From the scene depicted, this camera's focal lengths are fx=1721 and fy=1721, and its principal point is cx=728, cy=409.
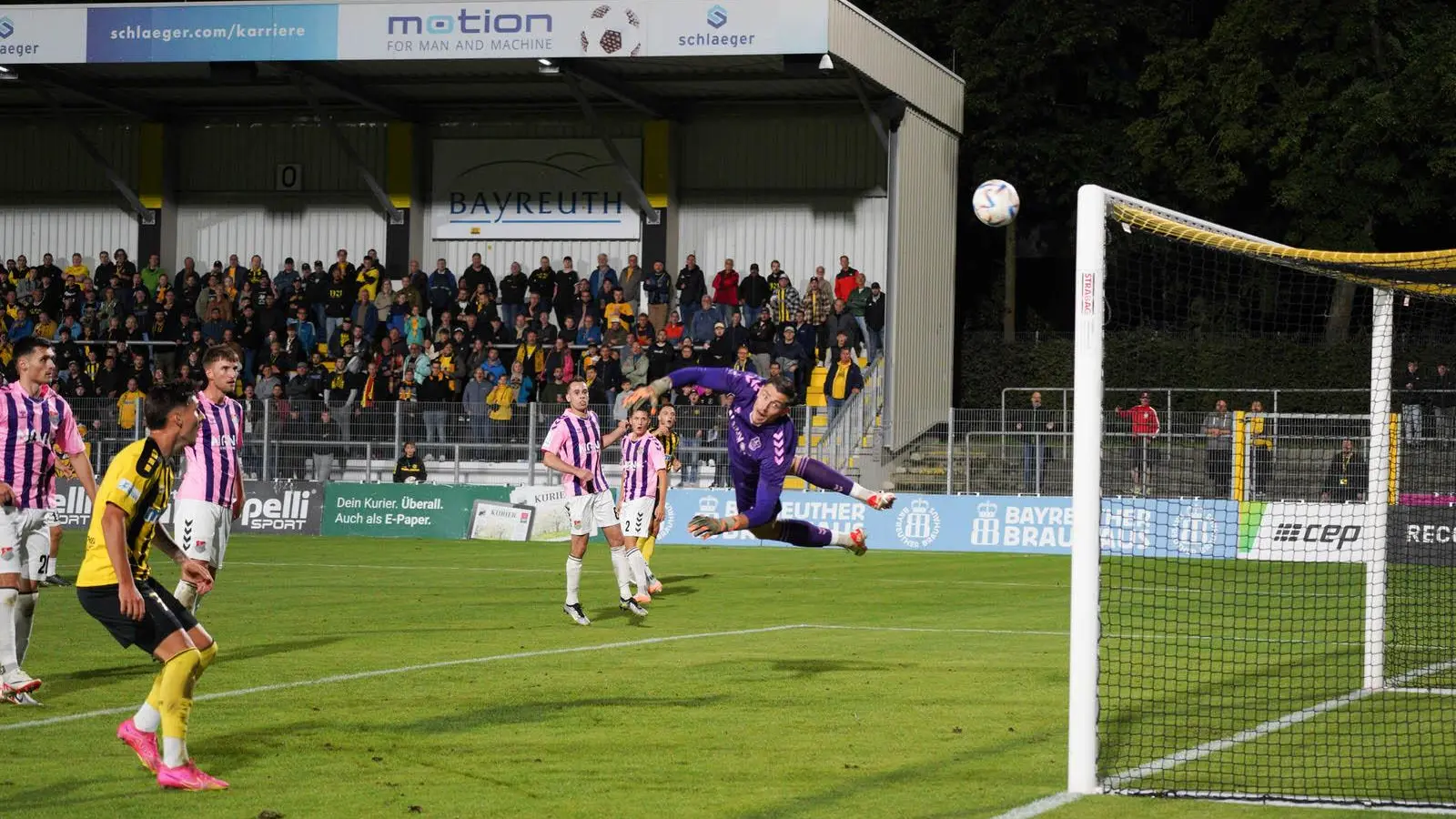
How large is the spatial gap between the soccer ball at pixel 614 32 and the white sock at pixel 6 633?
73.3ft

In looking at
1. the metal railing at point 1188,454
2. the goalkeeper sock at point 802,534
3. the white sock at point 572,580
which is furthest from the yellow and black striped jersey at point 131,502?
the metal railing at point 1188,454

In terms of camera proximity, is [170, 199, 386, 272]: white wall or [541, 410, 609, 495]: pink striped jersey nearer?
[541, 410, 609, 495]: pink striped jersey

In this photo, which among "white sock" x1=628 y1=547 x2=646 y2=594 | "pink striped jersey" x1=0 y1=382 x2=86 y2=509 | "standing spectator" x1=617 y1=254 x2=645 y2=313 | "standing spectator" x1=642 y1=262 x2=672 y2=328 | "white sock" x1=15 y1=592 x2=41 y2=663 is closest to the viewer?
"white sock" x1=15 y1=592 x2=41 y2=663

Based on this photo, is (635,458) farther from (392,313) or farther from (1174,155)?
(1174,155)

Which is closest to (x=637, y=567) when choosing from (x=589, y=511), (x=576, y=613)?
(x=589, y=511)

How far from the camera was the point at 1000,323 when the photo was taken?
146ft

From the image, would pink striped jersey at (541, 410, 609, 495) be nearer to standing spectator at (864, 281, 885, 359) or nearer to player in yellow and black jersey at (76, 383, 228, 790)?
player in yellow and black jersey at (76, 383, 228, 790)

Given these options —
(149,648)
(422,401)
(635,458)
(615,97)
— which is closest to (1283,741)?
(149,648)

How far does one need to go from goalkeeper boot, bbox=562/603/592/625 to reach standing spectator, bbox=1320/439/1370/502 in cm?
1212

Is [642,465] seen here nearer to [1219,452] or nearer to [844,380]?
[1219,452]

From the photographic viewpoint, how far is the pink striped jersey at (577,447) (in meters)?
16.3

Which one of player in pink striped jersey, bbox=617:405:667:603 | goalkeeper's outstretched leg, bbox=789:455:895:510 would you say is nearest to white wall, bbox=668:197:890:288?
player in pink striped jersey, bbox=617:405:667:603

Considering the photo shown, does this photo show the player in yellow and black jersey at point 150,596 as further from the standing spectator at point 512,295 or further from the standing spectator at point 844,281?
the standing spectator at point 512,295

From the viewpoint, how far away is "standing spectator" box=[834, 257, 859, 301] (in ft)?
112
